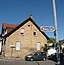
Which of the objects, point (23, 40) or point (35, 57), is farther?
point (23, 40)

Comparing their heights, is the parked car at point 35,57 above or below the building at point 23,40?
below

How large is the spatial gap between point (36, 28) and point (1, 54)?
1005cm

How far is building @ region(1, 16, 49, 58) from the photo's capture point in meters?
43.5

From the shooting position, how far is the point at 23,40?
44781mm

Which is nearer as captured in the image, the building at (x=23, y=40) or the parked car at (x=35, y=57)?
the parked car at (x=35, y=57)

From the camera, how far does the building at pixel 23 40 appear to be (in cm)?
4353

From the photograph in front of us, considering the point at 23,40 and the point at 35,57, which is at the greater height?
the point at 23,40

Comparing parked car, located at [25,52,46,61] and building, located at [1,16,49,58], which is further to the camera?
building, located at [1,16,49,58]

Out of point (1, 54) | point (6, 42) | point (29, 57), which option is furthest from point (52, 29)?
point (1, 54)

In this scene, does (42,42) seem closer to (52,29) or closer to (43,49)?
(43,49)

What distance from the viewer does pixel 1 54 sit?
4597 centimetres

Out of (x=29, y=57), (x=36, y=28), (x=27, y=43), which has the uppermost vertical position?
(x=36, y=28)

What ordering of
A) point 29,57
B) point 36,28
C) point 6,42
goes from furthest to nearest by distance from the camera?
point 36,28
point 6,42
point 29,57

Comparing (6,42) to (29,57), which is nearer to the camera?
(29,57)
